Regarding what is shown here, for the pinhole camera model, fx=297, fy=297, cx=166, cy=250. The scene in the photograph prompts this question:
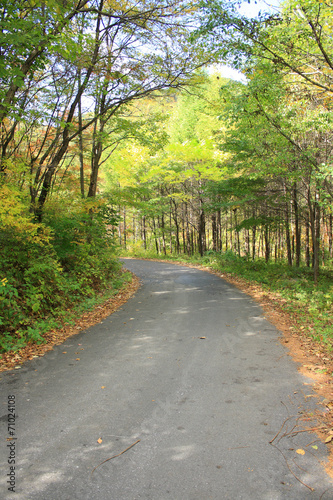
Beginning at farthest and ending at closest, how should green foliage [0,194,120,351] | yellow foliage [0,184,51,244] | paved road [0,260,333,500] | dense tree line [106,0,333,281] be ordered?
dense tree line [106,0,333,281] < yellow foliage [0,184,51,244] < green foliage [0,194,120,351] < paved road [0,260,333,500]

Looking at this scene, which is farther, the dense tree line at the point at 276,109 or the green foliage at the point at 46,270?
the dense tree line at the point at 276,109

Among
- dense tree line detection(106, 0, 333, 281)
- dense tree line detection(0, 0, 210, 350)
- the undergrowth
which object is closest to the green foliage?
dense tree line detection(0, 0, 210, 350)

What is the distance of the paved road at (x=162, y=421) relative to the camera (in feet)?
7.84

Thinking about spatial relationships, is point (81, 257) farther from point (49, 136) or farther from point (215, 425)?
point (215, 425)

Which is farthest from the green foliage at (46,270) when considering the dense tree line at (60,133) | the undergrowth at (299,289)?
the undergrowth at (299,289)

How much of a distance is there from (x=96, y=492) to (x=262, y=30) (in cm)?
839

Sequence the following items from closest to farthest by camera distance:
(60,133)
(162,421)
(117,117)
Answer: (162,421)
(60,133)
(117,117)

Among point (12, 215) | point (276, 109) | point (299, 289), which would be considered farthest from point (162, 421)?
point (276, 109)

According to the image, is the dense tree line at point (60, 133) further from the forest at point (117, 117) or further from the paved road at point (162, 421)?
the paved road at point (162, 421)

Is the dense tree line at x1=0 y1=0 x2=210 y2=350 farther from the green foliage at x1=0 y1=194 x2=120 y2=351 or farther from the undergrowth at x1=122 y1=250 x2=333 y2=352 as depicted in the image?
the undergrowth at x1=122 y1=250 x2=333 y2=352

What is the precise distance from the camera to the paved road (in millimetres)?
2391

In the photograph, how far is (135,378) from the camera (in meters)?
4.23

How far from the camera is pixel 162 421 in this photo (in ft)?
10.6

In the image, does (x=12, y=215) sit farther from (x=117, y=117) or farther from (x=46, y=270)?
(x=117, y=117)
